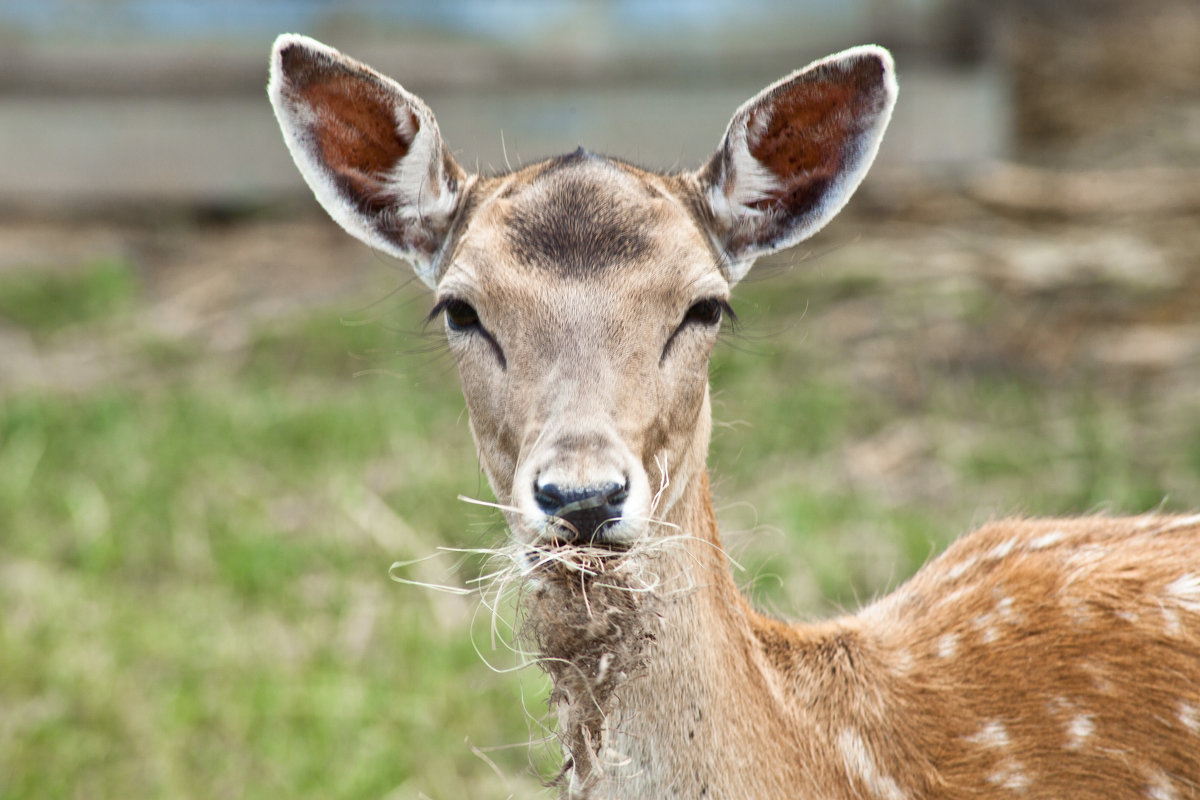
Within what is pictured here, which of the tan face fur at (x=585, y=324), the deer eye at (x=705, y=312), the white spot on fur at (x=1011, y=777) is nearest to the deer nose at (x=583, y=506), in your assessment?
the tan face fur at (x=585, y=324)

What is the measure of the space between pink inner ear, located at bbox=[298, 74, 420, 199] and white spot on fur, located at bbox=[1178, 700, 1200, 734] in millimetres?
2136

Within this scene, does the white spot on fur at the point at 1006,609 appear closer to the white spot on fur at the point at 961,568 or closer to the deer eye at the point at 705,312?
the white spot on fur at the point at 961,568

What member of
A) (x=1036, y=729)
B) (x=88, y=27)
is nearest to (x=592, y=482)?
(x=1036, y=729)

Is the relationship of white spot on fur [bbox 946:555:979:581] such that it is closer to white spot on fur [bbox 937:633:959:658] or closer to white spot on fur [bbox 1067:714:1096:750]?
white spot on fur [bbox 937:633:959:658]

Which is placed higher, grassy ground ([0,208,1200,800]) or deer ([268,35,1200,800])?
deer ([268,35,1200,800])

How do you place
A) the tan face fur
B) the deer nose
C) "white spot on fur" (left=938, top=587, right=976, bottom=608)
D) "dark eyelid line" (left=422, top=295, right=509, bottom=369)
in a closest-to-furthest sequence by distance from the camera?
the deer nose → the tan face fur → "dark eyelid line" (left=422, top=295, right=509, bottom=369) → "white spot on fur" (left=938, top=587, right=976, bottom=608)

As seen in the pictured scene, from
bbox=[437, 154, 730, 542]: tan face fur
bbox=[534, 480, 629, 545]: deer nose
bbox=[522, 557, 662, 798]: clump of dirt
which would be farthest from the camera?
bbox=[437, 154, 730, 542]: tan face fur

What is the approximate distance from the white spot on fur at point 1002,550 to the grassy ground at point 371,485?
612mm

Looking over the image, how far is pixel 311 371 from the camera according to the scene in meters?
7.18

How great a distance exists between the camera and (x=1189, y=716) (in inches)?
106

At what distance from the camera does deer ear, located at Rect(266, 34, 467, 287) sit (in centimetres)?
289

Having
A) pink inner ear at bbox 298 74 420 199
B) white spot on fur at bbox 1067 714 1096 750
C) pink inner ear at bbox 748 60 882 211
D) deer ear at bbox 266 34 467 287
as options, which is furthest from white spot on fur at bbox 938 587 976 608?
pink inner ear at bbox 298 74 420 199

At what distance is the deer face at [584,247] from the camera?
2.37m

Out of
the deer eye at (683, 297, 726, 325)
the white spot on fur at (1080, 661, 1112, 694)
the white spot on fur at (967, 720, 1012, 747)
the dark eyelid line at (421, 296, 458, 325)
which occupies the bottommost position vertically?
the white spot on fur at (967, 720, 1012, 747)
